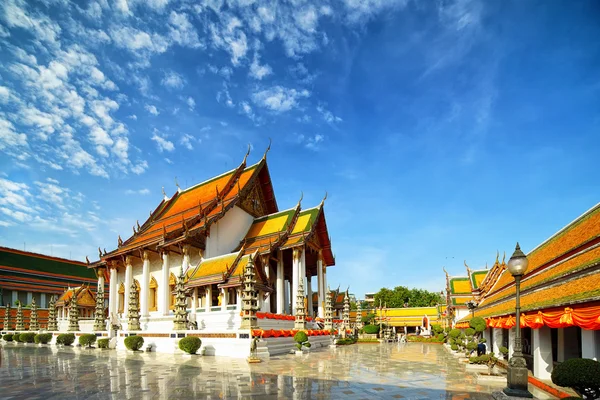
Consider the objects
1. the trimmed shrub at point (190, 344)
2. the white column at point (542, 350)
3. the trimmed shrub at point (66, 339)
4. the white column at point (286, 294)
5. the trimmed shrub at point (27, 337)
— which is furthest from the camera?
the white column at point (286, 294)

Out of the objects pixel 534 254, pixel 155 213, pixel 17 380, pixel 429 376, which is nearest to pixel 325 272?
pixel 155 213

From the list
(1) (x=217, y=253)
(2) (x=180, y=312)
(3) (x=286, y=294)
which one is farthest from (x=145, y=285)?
(3) (x=286, y=294)

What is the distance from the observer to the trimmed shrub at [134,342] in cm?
2145

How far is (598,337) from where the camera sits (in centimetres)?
784

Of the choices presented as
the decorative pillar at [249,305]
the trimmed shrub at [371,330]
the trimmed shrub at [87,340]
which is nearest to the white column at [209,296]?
the decorative pillar at [249,305]

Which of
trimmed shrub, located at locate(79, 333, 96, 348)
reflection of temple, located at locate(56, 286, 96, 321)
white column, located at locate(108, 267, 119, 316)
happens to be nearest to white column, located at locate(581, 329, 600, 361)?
trimmed shrub, located at locate(79, 333, 96, 348)

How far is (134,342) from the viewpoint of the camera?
21.4 metres

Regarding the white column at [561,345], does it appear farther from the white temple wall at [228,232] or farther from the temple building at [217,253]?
the white temple wall at [228,232]

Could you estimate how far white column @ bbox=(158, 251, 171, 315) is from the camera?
96.6ft

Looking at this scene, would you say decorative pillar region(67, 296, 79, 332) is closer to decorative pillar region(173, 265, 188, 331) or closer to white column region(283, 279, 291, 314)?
decorative pillar region(173, 265, 188, 331)

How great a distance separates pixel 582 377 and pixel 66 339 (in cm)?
3042

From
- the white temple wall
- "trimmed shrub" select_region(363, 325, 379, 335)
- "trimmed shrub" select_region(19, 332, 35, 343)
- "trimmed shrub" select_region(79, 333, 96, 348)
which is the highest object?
the white temple wall

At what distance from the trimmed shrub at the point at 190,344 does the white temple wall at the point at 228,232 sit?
11625 mm

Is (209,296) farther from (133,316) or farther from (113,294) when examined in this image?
(113,294)
